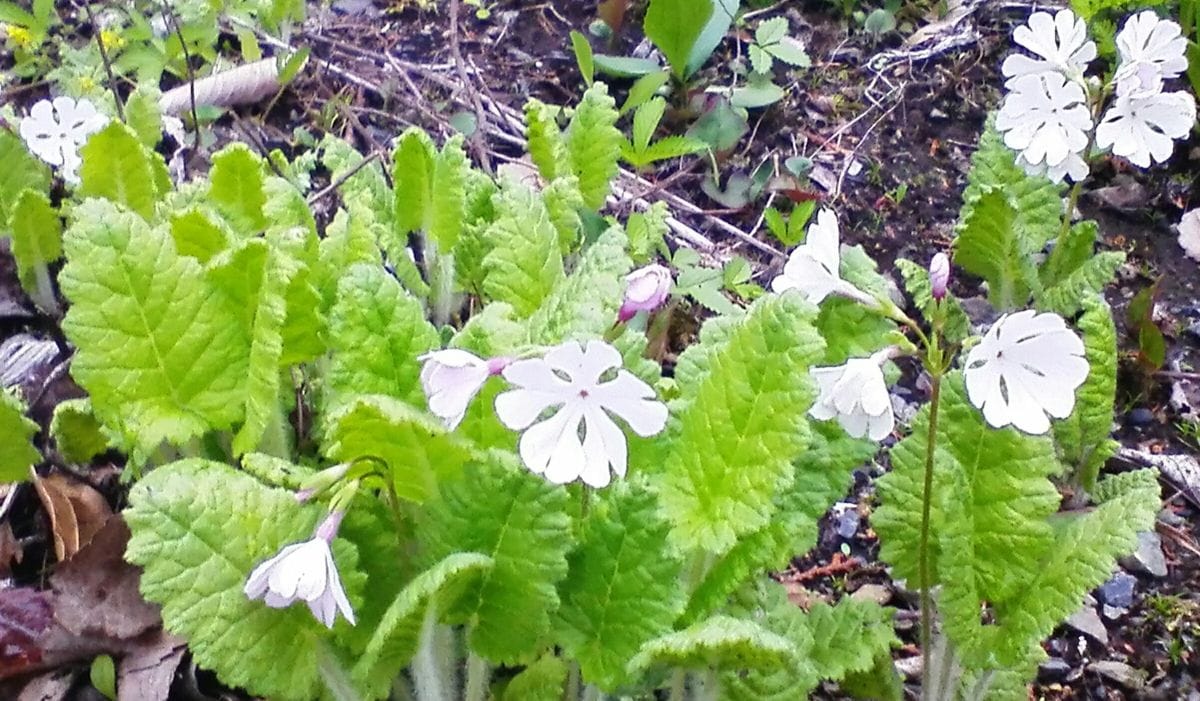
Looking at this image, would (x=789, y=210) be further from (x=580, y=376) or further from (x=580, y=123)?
(x=580, y=376)

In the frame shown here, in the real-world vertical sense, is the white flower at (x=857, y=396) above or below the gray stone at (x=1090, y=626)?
above

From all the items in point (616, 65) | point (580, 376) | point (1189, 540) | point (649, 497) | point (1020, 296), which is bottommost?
point (1189, 540)

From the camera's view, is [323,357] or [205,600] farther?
[323,357]

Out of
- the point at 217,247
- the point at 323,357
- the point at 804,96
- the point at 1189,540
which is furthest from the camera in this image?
the point at 804,96

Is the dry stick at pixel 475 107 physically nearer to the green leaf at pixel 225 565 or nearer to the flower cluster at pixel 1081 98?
the flower cluster at pixel 1081 98

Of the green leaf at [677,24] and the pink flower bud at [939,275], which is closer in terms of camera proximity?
the pink flower bud at [939,275]

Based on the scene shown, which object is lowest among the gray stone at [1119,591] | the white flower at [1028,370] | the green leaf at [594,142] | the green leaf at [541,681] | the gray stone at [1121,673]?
the gray stone at [1121,673]

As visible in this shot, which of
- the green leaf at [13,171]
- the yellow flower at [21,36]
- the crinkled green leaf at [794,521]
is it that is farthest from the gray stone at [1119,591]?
the yellow flower at [21,36]

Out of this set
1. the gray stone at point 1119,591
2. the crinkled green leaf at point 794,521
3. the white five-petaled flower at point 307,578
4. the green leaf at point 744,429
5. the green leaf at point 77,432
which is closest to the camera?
the white five-petaled flower at point 307,578

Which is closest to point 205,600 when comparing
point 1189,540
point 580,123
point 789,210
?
point 580,123
